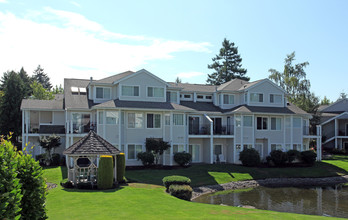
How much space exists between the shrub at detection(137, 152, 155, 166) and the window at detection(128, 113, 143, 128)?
2839 millimetres

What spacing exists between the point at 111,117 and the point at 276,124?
61.8 feet

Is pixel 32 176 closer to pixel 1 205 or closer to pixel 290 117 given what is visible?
pixel 1 205

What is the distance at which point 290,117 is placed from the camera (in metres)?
39.0

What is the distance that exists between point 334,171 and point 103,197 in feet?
85.4

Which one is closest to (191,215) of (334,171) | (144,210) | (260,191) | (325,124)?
(144,210)

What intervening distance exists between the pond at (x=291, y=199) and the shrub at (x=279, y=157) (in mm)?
7453

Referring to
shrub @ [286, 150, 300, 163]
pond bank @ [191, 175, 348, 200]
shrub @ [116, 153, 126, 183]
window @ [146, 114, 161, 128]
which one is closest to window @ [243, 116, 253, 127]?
shrub @ [286, 150, 300, 163]

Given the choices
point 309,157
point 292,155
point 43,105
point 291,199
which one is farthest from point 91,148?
Answer: point 309,157

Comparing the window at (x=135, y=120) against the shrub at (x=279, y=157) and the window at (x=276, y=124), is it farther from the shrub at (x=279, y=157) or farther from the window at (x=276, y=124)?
the window at (x=276, y=124)

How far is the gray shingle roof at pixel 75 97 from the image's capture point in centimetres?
3338

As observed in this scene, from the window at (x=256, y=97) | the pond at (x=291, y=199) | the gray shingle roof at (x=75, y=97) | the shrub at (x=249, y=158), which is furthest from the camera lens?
the window at (x=256, y=97)

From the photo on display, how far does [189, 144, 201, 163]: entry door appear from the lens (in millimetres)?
37188

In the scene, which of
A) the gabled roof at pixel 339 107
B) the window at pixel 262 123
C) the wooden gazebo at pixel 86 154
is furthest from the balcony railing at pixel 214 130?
the gabled roof at pixel 339 107

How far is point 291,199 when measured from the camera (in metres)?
23.8
